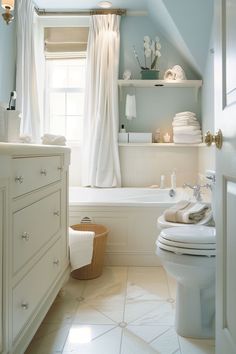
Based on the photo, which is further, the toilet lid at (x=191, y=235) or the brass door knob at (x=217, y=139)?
the toilet lid at (x=191, y=235)

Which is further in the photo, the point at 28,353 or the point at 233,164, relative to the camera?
the point at 28,353

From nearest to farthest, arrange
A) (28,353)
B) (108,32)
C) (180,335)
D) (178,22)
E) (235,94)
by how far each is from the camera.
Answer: (235,94)
(28,353)
(180,335)
(178,22)
(108,32)

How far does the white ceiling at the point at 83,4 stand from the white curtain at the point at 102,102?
130 mm

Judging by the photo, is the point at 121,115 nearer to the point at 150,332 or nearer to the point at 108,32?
the point at 108,32

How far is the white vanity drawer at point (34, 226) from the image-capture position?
1.11 metres

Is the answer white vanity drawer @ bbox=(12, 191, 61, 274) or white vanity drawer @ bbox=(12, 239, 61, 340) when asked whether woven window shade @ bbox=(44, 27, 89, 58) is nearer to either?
white vanity drawer @ bbox=(12, 191, 61, 274)

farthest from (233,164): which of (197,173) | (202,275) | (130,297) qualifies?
(197,173)

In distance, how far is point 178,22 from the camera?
2.59m

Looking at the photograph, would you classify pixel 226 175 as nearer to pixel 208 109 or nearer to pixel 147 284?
pixel 147 284

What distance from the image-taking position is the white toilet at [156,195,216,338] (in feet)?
4.65

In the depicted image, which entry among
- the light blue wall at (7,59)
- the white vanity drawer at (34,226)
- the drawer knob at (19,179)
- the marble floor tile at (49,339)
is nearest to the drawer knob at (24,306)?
the white vanity drawer at (34,226)

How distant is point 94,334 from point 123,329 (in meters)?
0.16

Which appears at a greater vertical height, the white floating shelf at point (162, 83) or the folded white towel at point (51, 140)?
the white floating shelf at point (162, 83)

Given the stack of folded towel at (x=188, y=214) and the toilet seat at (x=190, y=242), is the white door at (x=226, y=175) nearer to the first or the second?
the toilet seat at (x=190, y=242)
